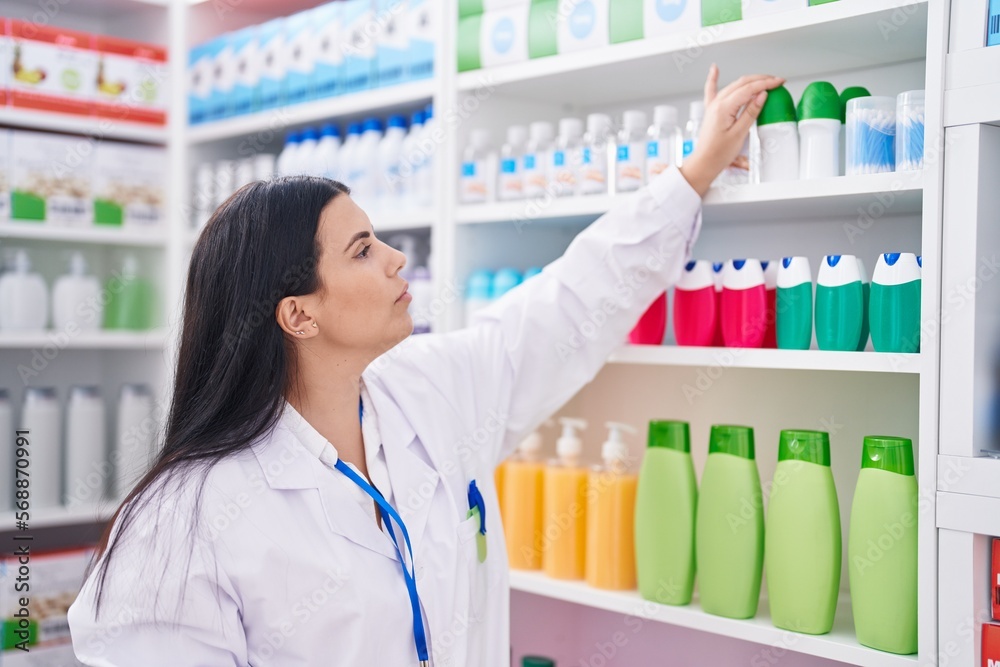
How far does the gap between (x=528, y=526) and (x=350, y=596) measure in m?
0.64

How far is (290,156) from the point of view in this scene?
233cm

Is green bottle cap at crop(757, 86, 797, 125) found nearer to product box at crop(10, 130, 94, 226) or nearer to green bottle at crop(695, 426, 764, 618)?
green bottle at crop(695, 426, 764, 618)

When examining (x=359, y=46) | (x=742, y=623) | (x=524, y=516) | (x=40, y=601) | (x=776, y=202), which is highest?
(x=359, y=46)

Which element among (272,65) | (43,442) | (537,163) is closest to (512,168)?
(537,163)

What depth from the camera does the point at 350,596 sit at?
130cm

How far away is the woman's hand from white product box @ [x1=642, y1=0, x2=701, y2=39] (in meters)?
0.14

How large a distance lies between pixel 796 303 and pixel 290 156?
1.34 meters

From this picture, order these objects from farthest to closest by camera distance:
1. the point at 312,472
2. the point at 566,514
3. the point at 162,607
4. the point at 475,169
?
1. the point at 475,169
2. the point at 566,514
3. the point at 312,472
4. the point at 162,607

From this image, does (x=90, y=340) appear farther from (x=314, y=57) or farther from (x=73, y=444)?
(x=314, y=57)

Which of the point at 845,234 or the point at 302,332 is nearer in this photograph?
the point at 302,332

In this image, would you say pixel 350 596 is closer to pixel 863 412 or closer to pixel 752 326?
pixel 752 326

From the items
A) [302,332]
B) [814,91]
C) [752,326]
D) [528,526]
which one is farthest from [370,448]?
[814,91]

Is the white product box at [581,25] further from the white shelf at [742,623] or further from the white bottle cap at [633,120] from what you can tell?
the white shelf at [742,623]

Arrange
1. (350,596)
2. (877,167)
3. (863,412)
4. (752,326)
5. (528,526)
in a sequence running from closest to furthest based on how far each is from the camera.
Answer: (350,596)
(877,167)
(752,326)
(863,412)
(528,526)
